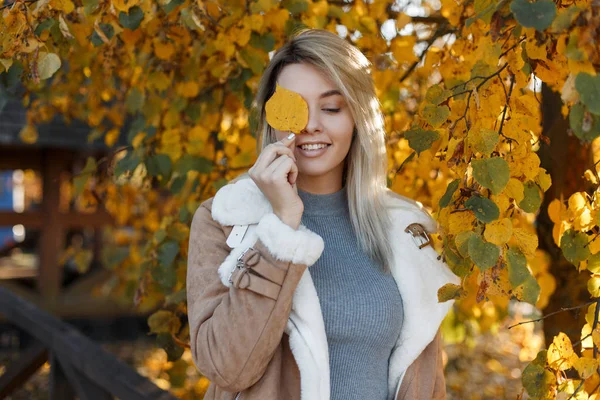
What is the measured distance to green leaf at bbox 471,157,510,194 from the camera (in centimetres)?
135

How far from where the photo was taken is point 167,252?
239 centimetres

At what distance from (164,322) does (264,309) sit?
1.04m

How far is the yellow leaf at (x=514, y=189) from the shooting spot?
1.43 meters

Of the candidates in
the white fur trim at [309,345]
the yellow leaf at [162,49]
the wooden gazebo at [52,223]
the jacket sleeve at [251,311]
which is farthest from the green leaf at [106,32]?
the wooden gazebo at [52,223]

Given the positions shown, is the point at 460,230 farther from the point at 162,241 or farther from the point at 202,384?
the point at 202,384

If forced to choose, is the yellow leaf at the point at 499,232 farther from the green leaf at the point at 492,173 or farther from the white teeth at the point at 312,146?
the white teeth at the point at 312,146

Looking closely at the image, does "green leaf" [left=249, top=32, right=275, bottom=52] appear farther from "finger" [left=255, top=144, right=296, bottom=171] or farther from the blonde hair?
"finger" [left=255, top=144, right=296, bottom=171]

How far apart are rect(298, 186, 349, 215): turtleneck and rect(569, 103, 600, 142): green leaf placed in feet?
2.81

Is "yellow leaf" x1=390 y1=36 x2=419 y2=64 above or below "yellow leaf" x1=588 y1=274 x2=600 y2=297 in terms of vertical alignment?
above

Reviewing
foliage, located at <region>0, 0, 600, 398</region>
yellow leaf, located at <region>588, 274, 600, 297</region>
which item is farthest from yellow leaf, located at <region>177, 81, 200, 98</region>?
yellow leaf, located at <region>588, 274, 600, 297</region>

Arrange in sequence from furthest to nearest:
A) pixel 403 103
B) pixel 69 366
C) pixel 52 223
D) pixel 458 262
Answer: pixel 52 223 < pixel 403 103 < pixel 69 366 < pixel 458 262

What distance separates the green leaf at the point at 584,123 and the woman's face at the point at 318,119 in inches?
28.1

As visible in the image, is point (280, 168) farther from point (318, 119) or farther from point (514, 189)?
point (514, 189)

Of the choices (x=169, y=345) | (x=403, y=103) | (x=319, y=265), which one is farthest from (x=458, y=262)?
(x=403, y=103)
